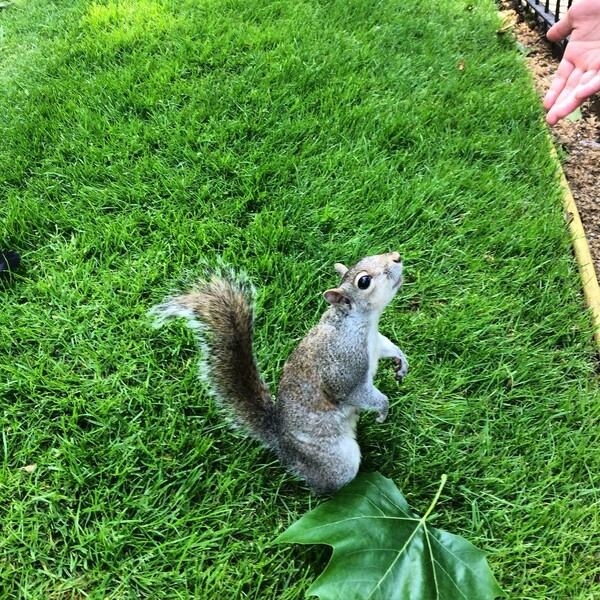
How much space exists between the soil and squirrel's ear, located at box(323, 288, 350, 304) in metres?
1.13

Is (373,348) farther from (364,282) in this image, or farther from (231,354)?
(231,354)

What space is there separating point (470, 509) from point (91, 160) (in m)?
1.85

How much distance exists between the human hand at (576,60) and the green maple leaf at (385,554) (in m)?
1.44

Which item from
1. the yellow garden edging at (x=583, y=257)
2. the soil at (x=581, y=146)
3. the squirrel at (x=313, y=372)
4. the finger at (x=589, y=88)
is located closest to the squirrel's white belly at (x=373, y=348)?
the squirrel at (x=313, y=372)

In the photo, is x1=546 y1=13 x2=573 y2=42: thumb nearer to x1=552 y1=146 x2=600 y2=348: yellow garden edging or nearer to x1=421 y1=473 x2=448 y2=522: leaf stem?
x1=552 y1=146 x2=600 y2=348: yellow garden edging

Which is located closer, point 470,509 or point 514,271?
point 470,509

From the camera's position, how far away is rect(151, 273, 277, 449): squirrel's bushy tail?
1296mm

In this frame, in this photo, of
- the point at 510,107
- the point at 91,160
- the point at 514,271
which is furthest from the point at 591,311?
the point at 91,160

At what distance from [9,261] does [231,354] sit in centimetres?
93

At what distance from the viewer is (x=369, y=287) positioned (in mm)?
1210

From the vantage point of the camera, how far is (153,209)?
76.8 inches

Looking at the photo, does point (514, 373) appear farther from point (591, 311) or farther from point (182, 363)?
point (182, 363)

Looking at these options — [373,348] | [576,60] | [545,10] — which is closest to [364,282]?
[373,348]

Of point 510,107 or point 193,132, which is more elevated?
point 193,132
